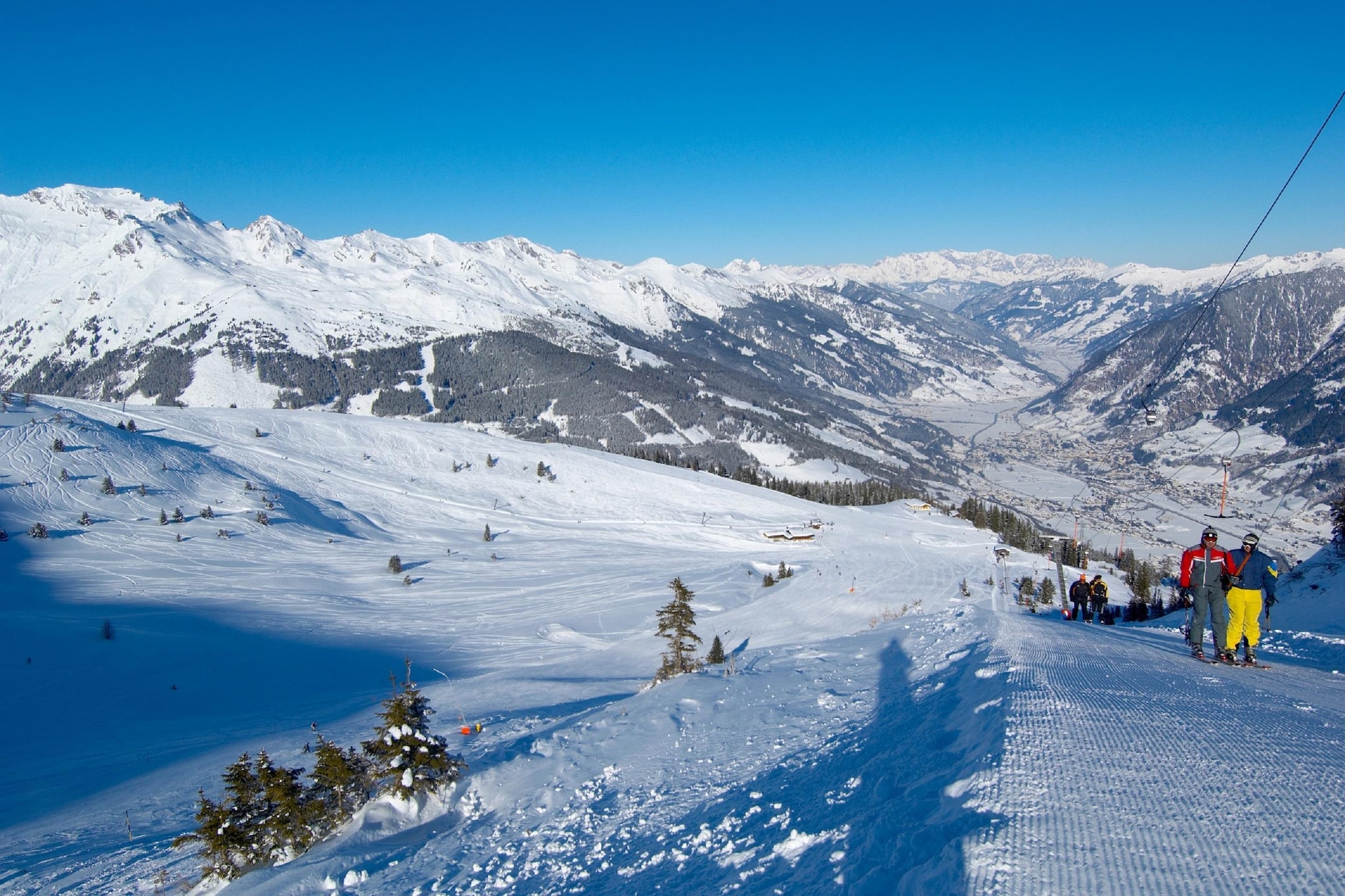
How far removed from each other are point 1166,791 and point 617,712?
8.95 metres

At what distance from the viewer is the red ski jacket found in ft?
35.5

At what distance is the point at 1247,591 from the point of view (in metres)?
10.2

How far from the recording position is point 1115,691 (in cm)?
815

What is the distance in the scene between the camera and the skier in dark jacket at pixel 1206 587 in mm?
10680

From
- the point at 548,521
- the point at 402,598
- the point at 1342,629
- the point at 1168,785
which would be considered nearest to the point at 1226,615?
the point at 1168,785

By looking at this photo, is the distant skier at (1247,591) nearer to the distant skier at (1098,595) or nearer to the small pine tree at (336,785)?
the distant skier at (1098,595)

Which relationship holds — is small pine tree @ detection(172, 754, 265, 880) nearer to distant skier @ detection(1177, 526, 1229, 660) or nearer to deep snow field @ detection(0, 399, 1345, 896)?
deep snow field @ detection(0, 399, 1345, 896)

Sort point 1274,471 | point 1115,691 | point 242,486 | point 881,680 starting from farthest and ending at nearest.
A: point 1274,471 → point 242,486 → point 881,680 → point 1115,691

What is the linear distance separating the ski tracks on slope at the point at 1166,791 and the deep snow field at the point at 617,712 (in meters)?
0.03

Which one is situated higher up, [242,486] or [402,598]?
[242,486]

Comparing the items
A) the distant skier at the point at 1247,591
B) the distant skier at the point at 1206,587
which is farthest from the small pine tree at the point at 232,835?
the distant skier at the point at 1247,591

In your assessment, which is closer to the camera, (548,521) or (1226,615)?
(1226,615)

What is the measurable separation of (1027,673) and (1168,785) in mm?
3941

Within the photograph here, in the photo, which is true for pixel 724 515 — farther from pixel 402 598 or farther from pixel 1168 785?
pixel 1168 785
